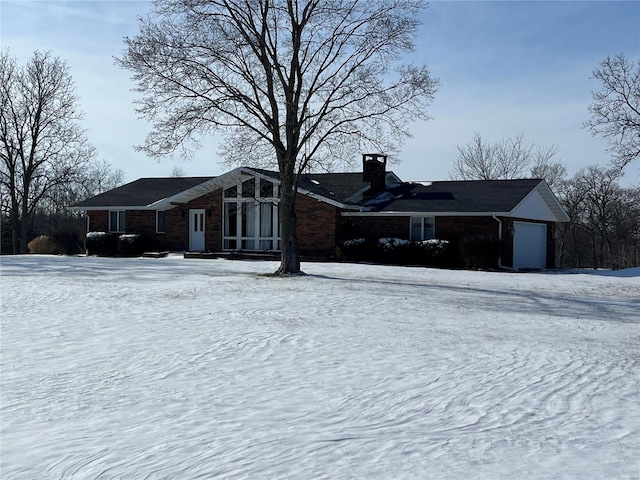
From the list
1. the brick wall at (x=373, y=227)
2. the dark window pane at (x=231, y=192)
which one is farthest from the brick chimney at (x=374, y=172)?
the dark window pane at (x=231, y=192)

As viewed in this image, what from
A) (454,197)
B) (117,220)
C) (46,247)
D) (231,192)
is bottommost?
(46,247)

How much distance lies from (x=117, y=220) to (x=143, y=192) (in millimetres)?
2796

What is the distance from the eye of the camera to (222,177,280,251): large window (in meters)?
32.4

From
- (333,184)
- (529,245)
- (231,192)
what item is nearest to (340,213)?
(333,184)

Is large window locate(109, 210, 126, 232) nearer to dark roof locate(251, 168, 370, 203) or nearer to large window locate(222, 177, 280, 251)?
large window locate(222, 177, 280, 251)

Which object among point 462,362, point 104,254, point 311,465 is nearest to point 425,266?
point 104,254

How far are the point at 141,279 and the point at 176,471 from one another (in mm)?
14531

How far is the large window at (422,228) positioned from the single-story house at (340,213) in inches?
1.8

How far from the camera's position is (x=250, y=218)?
33.0m

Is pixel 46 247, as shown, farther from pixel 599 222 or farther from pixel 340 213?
pixel 599 222

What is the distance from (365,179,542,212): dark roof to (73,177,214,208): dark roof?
11.5 m

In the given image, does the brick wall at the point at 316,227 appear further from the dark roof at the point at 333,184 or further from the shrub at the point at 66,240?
the shrub at the point at 66,240

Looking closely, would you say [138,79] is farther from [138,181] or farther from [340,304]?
[138,181]

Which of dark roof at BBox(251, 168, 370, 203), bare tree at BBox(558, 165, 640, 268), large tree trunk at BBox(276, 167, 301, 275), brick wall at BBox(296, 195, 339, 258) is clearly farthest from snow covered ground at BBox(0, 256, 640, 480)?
bare tree at BBox(558, 165, 640, 268)
